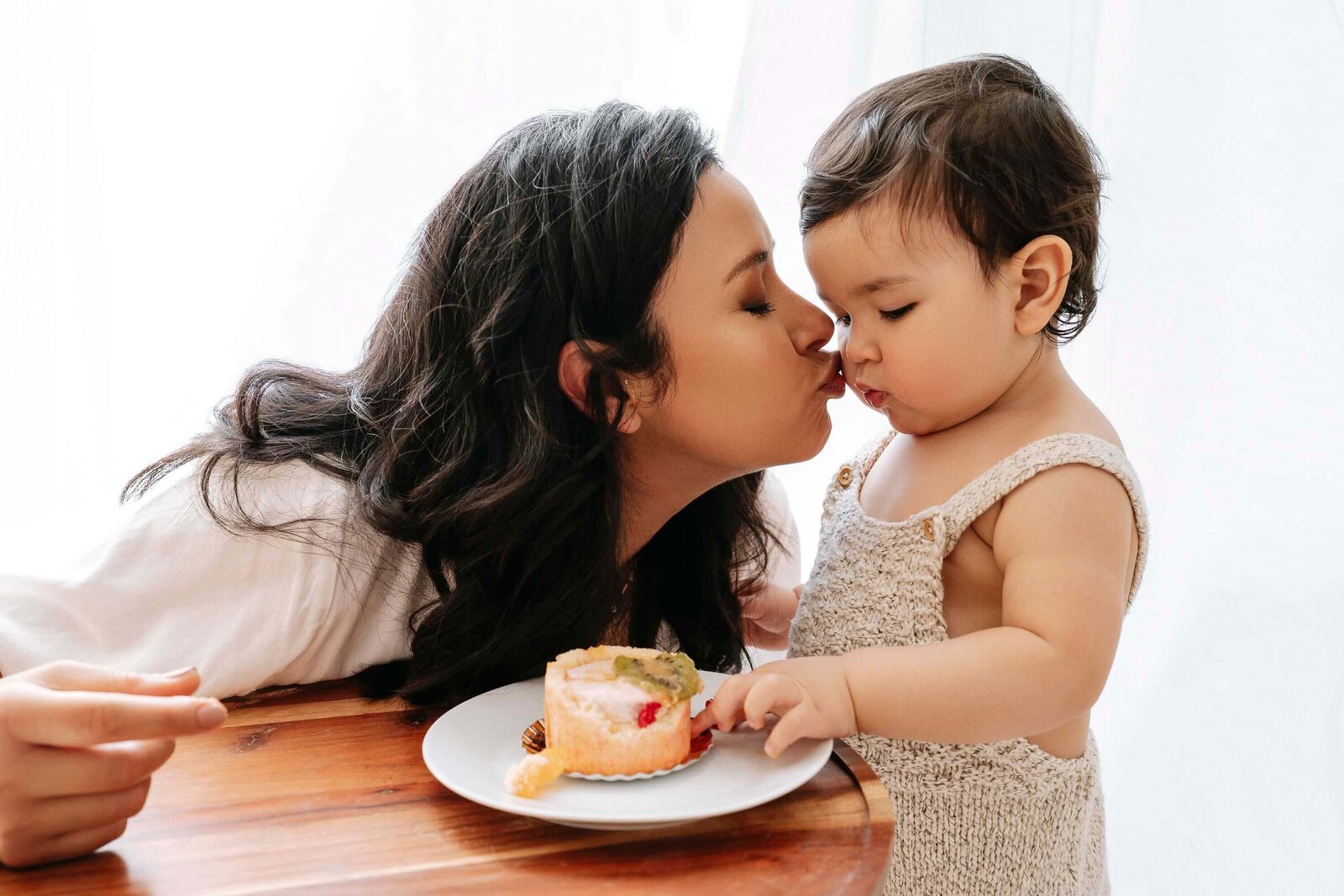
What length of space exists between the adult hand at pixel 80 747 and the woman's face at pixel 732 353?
0.59 metres

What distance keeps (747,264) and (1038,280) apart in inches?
11.7

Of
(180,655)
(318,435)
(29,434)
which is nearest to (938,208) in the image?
(318,435)

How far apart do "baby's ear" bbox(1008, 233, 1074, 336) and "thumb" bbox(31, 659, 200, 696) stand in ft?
2.62

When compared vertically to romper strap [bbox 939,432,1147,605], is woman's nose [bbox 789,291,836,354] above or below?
above

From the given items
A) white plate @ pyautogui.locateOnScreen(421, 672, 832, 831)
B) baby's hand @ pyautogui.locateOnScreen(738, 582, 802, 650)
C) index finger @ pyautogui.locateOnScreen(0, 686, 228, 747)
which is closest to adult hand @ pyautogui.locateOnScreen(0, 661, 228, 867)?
index finger @ pyautogui.locateOnScreen(0, 686, 228, 747)

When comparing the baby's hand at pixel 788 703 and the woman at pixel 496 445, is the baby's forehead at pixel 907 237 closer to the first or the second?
the woman at pixel 496 445

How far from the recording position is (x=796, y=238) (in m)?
2.00

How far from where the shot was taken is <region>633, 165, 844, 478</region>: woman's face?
119cm

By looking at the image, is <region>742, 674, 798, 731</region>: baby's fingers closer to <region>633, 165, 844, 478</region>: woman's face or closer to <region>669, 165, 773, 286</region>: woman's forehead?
<region>633, 165, 844, 478</region>: woman's face

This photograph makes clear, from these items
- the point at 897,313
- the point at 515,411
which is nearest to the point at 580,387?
the point at 515,411

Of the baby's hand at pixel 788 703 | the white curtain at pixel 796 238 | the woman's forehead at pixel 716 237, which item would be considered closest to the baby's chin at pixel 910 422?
the woman's forehead at pixel 716 237

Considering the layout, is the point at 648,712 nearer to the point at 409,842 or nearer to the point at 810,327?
the point at 409,842

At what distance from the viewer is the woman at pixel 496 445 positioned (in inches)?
43.8

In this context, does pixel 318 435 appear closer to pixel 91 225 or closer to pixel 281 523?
pixel 281 523
